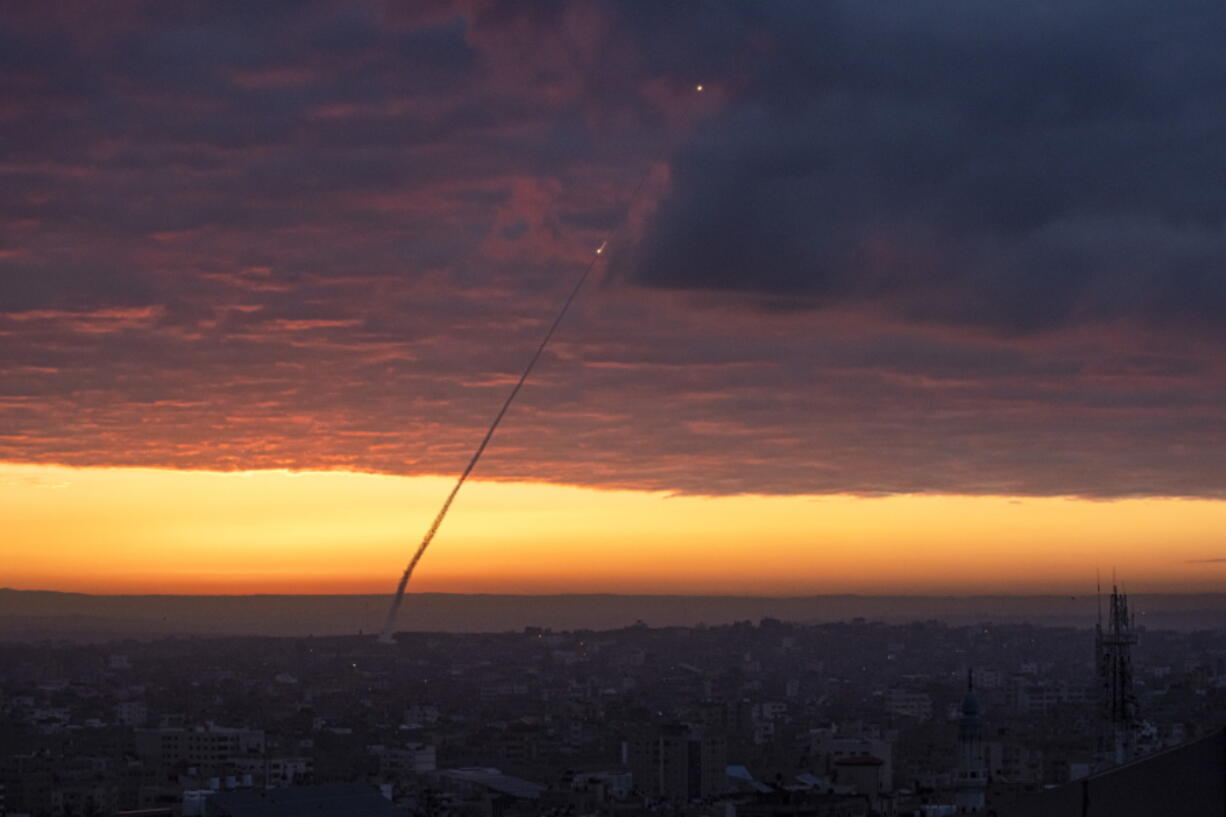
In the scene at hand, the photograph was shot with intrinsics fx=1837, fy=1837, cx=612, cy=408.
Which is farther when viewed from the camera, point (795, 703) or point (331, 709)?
point (795, 703)

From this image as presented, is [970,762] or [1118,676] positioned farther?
[970,762]

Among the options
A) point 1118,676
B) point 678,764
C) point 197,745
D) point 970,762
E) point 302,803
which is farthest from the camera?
point 197,745

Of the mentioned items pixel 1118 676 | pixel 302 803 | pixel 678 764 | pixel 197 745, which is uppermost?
pixel 1118 676

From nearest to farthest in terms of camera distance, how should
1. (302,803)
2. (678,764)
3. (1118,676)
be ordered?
(1118,676) → (302,803) → (678,764)

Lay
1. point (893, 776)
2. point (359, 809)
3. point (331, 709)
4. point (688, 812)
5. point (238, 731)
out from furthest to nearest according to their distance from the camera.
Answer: point (331, 709) < point (238, 731) < point (893, 776) < point (688, 812) < point (359, 809)

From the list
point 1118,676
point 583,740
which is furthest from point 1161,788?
point 583,740

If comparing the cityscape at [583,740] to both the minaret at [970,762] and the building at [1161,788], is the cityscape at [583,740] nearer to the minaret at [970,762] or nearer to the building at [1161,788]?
the minaret at [970,762]

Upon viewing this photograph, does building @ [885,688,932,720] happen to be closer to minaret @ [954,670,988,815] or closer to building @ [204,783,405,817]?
minaret @ [954,670,988,815]

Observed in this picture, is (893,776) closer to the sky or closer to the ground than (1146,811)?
closer to the ground

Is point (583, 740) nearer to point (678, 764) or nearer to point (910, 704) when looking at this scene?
point (678, 764)

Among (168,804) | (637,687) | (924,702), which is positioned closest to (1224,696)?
(924,702)

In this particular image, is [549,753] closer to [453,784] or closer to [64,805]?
[453,784]
